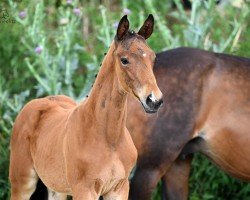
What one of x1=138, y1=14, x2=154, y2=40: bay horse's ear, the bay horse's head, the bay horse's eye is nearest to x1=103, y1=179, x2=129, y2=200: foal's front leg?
the bay horse's head

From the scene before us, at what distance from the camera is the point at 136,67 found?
158 inches

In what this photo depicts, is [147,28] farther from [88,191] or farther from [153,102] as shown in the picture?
[88,191]

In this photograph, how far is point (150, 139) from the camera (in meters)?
5.43

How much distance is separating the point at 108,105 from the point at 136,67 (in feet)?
1.24

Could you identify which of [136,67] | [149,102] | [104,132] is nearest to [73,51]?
[104,132]

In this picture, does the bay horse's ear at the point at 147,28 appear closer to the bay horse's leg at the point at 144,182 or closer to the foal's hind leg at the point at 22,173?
the foal's hind leg at the point at 22,173

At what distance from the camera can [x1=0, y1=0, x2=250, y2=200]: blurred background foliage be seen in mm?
6547

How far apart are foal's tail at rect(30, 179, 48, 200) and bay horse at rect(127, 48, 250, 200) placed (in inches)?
27.1

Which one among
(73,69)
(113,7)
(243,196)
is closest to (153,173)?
(243,196)

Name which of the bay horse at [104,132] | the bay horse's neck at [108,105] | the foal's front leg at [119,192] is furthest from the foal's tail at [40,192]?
the bay horse's neck at [108,105]

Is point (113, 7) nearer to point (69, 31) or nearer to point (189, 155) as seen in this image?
point (69, 31)

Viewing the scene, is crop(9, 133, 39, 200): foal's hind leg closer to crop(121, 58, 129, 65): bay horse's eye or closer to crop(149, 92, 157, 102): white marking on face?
crop(121, 58, 129, 65): bay horse's eye

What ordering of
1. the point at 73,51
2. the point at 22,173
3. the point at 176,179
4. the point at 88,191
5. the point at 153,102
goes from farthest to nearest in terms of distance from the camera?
the point at 73,51
the point at 176,179
the point at 22,173
the point at 88,191
the point at 153,102

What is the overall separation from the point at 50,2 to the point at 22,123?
4061mm
